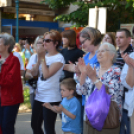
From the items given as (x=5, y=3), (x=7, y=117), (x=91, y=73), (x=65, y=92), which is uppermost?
(x=5, y=3)

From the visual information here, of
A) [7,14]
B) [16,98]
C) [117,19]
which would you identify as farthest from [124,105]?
[7,14]

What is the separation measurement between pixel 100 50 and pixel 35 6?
1575 cm

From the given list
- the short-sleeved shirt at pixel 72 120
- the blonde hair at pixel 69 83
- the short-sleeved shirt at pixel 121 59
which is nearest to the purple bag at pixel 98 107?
the short-sleeved shirt at pixel 72 120

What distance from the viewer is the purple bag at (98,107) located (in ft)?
9.29

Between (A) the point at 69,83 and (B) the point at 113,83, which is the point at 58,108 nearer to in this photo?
(A) the point at 69,83

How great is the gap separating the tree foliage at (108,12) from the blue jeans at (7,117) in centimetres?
725

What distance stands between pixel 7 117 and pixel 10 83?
0.48 meters

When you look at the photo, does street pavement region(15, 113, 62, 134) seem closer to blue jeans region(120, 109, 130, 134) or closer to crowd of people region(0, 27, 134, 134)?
crowd of people region(0, 27, 134, 134)

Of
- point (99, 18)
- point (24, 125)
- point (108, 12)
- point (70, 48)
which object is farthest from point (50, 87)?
point (108, 12)

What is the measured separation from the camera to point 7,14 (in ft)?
58.2

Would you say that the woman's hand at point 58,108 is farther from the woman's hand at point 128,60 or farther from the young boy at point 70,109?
the woman's hand at point 128,60

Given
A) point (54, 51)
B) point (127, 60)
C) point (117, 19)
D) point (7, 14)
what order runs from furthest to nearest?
point (7, 14)
point (117, 19)
point (54, 51)
point (127, 60)

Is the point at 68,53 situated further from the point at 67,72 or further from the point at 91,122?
the point at 91,122

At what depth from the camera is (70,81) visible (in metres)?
3.65
